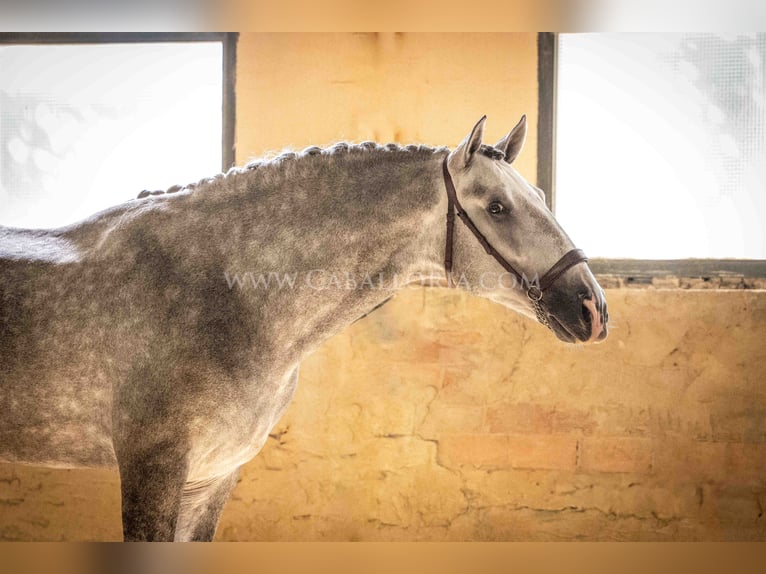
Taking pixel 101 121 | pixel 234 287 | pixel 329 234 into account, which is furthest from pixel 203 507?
pixel 101 121

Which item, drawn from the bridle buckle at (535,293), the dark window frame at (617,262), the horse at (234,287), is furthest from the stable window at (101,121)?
the bridle buckle at (535,293)

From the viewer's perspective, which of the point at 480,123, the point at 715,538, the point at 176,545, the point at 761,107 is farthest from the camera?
the point at 761,107

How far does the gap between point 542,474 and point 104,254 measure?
2.11m

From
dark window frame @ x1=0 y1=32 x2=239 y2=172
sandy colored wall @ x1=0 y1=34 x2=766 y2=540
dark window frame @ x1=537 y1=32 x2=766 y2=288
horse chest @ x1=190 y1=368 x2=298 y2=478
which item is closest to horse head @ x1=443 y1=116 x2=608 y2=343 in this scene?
horse chest @ x1=190 y1=368 x2=298 y2=478

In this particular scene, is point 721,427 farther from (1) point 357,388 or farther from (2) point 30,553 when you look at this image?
(2) point 30,553

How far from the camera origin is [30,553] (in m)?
1.59

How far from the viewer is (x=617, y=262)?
3.15 metres

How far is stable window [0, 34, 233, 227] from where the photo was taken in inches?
124

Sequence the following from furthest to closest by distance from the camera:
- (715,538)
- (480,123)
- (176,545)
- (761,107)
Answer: (761,107)
(715,538)
(480,123)
(176,545)

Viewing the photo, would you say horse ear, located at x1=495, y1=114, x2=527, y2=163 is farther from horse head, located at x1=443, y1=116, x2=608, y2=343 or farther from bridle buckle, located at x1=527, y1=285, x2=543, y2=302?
bridle buckle, located at x1=527, y1=285, x2=543, y2=302

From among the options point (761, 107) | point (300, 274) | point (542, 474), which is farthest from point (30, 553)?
point (761, 107)

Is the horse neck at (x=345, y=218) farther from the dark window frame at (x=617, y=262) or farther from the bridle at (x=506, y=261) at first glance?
the dark window frame at (x=617, y=262)

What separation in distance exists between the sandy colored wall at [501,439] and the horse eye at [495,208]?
1248mm

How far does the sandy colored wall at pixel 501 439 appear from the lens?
2924 mm
